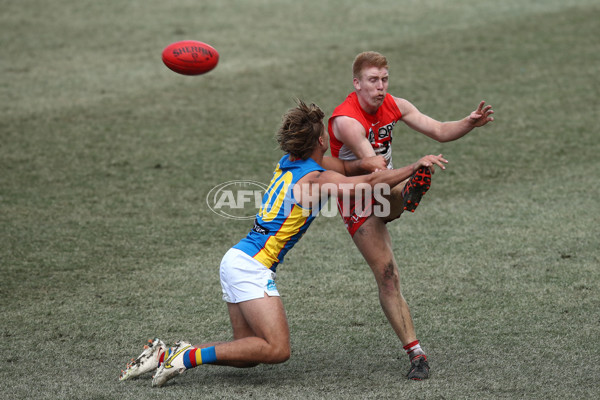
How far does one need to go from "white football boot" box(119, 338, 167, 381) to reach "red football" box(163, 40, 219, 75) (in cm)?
356

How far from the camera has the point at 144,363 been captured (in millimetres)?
5660

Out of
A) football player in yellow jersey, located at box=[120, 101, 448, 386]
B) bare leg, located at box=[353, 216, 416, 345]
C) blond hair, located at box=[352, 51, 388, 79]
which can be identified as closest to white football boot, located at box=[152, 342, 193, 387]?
football player in yellow jersey, located at box=[120, 101, 448, 386]

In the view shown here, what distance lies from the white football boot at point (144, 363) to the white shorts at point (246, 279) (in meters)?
0.69

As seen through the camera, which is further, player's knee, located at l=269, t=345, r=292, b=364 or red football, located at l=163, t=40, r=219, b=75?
red football, located at l=163, t=40, r=219, b=75

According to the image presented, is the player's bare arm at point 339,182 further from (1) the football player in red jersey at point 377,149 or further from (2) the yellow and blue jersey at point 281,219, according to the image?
(1) the football player in red jersey at point 377,149

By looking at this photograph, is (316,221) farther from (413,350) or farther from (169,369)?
(169,369)

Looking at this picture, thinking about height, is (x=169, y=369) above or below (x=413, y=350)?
above

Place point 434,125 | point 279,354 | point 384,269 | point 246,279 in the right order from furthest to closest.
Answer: point 434,125, point 384,269, point 246,279, point 279,354

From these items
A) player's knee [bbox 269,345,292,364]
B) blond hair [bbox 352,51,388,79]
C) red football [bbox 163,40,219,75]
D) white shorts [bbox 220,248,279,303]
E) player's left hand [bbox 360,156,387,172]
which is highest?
red football [bbox 163,40,219,75]

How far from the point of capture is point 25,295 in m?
7.55

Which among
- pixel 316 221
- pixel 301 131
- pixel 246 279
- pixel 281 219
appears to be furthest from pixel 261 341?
pixel 316 221

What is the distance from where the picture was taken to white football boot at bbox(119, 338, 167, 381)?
18.5 feet

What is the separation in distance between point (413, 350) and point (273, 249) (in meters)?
1.31

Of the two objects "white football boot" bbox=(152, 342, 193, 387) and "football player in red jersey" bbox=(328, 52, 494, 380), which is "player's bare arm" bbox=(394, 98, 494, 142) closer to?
"football player in red jersey" bbox=(328, 52, 494, 380)
